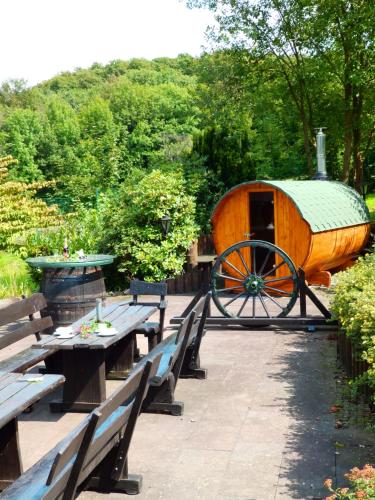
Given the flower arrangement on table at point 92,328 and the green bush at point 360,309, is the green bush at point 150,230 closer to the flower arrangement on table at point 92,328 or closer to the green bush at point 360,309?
the green bush at point 360,309

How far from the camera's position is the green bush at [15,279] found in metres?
14.3

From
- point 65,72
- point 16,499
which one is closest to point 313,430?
point 16,499

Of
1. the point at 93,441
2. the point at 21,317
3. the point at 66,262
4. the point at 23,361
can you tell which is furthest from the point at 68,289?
the point at 93,441

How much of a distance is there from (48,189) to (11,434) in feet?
151

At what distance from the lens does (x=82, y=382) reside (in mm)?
6844

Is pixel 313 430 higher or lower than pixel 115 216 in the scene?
lower

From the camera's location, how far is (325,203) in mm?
14352

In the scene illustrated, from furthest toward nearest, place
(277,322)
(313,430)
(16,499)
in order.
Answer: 1. (277,322)
2. (313,430)
3. (16,499)

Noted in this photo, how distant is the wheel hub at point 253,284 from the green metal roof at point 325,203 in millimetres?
2721

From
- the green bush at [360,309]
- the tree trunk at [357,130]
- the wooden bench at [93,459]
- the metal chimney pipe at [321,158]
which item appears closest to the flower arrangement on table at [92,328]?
the wooden bench at [93,459]

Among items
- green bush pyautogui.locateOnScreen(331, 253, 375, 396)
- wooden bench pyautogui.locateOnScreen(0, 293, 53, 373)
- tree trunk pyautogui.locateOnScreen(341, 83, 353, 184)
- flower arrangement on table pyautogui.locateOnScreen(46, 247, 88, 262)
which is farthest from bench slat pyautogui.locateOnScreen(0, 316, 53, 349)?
tree trunk pyautogui.locateOnScreen(341, 83, 353, 184)

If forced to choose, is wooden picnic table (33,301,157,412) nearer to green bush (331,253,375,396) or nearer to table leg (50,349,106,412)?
table leg (50,349,106,412)

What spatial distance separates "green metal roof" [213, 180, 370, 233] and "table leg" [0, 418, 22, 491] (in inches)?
346

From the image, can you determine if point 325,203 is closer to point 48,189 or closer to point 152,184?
point 152,184
